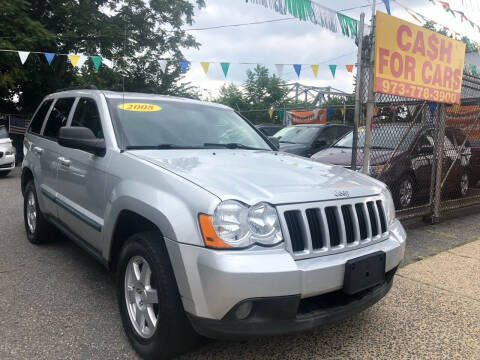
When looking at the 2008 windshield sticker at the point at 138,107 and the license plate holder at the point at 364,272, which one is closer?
the license plate holder at the point at 364,272

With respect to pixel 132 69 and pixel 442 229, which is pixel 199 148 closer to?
pixel 442 229

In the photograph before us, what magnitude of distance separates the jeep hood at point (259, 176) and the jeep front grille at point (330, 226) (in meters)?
0.06

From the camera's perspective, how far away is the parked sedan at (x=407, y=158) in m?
5.99

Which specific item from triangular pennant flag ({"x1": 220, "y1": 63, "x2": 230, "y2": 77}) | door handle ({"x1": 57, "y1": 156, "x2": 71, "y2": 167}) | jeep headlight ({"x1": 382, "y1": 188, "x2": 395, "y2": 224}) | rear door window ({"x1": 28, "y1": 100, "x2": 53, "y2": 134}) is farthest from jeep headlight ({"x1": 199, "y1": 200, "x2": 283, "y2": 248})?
triangular pennant flag ({"x1": 220, "y1": 63, "x2": 230, "y2": 77})

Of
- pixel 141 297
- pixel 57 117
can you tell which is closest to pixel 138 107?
pixel 57 117

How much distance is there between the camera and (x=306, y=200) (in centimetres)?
230

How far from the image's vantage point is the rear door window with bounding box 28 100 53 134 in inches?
190

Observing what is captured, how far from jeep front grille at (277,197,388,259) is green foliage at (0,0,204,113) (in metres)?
13.4

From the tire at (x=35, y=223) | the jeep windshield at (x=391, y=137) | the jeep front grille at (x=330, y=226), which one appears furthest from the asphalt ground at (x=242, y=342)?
the jeep windshield at (x=391, y=137)

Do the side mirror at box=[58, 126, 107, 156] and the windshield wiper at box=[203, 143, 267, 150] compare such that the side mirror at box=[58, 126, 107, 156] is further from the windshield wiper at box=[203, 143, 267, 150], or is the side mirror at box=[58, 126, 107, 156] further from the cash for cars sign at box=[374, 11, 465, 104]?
the cash for cars sign at box=[374, 11, 465, 104]

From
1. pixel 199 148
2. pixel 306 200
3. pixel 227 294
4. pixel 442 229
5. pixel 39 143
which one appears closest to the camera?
pixel 227 294

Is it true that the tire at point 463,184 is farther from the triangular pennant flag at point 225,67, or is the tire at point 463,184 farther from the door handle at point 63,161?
the door handle at point 63,161

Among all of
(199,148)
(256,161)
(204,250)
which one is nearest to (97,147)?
(199,148)

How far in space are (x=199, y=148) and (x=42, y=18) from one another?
17.8m
